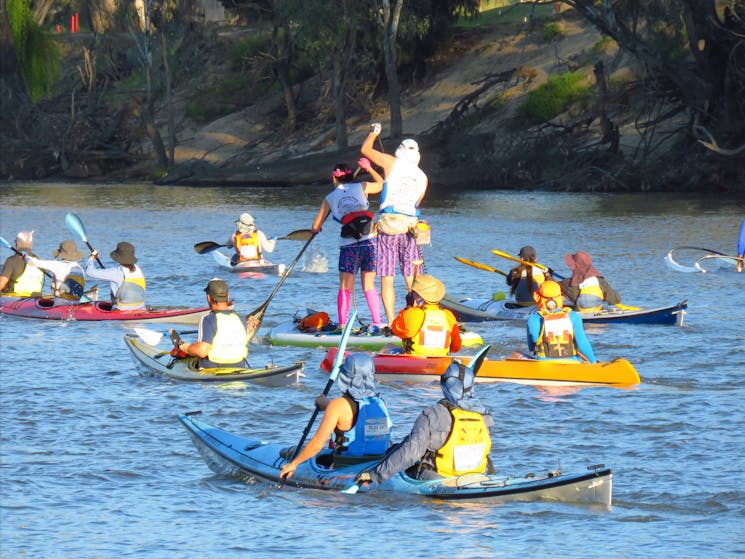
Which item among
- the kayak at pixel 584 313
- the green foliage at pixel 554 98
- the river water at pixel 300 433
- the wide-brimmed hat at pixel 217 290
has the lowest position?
the river water at pixel 300 433

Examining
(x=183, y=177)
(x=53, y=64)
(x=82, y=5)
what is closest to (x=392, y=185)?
(x=183, y=177)

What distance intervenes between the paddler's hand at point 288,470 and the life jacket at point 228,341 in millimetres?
3491

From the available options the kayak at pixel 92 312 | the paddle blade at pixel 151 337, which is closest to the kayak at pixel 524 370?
the paddle blade at pixel 151 337

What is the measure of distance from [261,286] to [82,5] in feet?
159

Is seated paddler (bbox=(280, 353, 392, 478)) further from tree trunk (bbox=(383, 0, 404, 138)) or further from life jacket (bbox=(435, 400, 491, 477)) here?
tree trunk (bbox=(383, 0, 404, 138))

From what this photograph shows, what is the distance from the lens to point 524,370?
1309cm

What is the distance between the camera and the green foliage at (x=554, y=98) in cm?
4306

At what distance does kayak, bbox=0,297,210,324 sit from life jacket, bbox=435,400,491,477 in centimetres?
872

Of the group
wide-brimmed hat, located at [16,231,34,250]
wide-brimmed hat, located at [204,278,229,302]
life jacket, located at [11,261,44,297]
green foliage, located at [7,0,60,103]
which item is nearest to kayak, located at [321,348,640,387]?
wide-brimmed hat, located at [204,278,229,302]

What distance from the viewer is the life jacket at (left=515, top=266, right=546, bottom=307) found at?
17.0m

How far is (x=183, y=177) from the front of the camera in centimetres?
4747

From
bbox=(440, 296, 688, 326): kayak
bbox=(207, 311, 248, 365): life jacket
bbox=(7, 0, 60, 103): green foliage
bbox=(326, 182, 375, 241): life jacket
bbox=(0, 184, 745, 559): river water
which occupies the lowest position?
bbox=(0, 184, 745, 559): river water

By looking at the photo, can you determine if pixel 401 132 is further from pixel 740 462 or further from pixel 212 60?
pixel 740 462

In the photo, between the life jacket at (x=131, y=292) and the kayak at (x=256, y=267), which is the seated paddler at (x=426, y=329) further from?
the kayak at (x=256, y=267)
